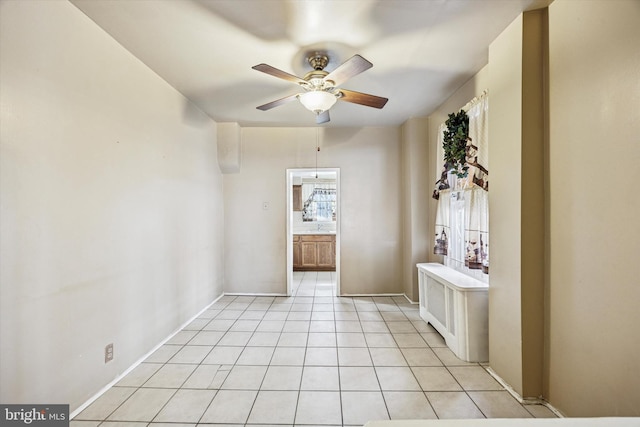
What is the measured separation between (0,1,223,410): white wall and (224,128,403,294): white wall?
1.45 metres

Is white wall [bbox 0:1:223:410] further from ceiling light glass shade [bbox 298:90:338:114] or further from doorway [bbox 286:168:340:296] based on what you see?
doorway [bbox 286:168:340:296]

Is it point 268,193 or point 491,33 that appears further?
point 268,193

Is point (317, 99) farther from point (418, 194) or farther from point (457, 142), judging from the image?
point (418, 194)

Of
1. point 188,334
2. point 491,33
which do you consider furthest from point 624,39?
point 188,334

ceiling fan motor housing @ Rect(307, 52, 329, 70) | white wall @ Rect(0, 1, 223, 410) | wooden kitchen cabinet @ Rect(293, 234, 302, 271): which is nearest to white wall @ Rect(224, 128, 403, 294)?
white wall @ Rect(0, 1, 223, 410)

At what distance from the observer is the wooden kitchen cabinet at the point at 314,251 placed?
19.6 feet

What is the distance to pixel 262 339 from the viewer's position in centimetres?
279

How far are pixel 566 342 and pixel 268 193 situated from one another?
3.67 m

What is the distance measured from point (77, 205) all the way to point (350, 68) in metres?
2.02

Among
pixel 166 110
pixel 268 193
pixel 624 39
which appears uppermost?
pixel 166 110

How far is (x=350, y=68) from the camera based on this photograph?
1844 millimetres

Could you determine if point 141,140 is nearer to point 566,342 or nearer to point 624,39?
point 624,39

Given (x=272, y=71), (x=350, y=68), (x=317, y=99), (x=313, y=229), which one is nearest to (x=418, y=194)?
(x=317, y=99)

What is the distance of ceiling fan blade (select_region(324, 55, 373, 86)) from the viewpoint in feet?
5.68
